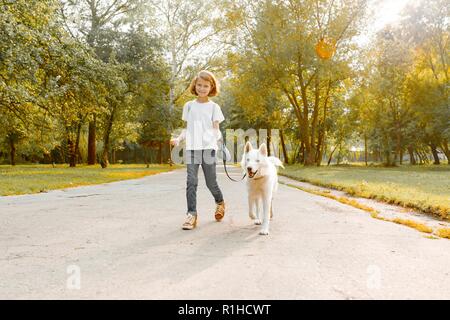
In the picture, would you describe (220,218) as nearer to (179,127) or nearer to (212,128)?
(212,128)

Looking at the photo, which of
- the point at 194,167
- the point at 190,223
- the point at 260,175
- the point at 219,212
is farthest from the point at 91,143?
the point at 260,175

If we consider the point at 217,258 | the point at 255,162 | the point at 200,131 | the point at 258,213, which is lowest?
the point at 217,258

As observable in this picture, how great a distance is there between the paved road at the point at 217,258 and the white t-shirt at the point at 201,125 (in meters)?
1.16

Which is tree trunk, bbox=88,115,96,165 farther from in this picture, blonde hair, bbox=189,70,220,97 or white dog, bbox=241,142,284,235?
white dog, bbox=241,142,284,235

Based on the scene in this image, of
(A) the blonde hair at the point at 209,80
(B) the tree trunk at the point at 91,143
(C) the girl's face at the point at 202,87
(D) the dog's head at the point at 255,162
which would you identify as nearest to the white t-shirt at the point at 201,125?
(C) the girl's face at the point at 202,87

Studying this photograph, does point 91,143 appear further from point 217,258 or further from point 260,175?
point 217,258

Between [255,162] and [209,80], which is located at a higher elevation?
[209,80]

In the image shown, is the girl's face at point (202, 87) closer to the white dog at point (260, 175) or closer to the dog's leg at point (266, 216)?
the white dog at point (260, 175)

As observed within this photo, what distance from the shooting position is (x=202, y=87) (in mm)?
6543

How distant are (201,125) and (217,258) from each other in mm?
2567

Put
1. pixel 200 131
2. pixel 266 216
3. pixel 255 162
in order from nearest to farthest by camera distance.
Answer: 1. pixel 266 216
2. pixel 255 162
3. pixel 200 131

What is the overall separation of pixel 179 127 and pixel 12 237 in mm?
31810

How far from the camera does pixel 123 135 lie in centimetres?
5044

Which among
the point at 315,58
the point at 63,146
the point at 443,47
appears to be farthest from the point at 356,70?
the point at 63,146
